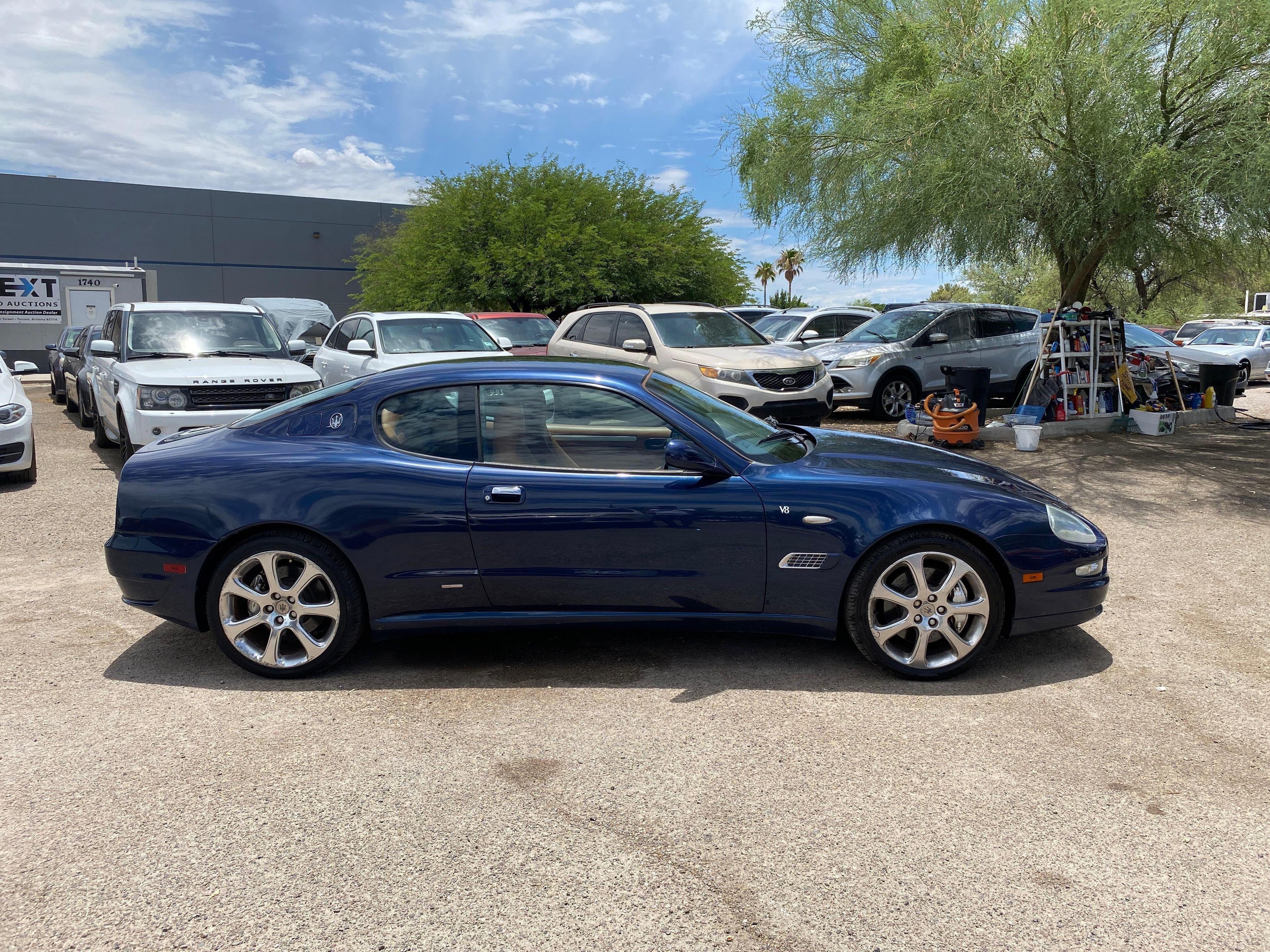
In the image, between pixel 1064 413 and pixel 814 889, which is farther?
pixel 1064 413

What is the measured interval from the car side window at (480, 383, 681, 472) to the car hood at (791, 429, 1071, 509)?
0.76 meters

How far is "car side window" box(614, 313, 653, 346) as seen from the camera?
12516mm

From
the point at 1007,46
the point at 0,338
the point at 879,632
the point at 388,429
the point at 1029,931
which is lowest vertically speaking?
the point at 1029,931

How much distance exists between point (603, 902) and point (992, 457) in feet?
31.6

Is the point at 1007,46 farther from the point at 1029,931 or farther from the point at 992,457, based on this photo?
the point at 1029,931

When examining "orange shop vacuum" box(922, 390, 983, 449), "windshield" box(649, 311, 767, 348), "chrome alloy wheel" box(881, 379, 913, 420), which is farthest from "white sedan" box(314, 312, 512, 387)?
"chrome alloy wheel" box(881, 379, 913, 420)

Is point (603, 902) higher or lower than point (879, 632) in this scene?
lower

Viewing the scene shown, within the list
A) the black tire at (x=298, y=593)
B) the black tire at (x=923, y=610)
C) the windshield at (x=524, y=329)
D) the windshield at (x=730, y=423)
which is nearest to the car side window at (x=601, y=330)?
the windshield at (x=524, y=329)

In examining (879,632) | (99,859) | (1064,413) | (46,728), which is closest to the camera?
(99,859)

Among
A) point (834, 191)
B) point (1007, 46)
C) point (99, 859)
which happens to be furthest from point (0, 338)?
point (99, 859)

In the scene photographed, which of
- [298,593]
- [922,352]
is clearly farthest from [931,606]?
[922,352]

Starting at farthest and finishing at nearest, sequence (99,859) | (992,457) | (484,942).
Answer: (992,457)
(99,859)
(484,942)

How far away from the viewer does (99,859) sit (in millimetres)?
3066

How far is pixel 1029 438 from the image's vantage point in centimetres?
1176
